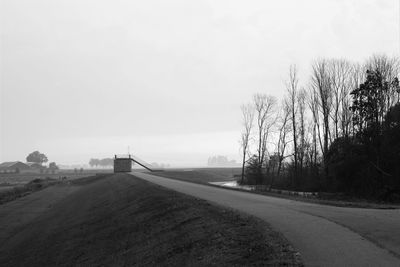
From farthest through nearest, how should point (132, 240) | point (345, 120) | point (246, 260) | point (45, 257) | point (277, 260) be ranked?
point (345, 120), point (45, 257), point (132, 240), point (246, 260), point (277, 260)

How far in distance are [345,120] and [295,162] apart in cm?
1005

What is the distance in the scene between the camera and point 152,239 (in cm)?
1653

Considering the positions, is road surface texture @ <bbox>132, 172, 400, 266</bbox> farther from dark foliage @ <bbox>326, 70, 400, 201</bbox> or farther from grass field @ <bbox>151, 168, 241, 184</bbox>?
grass field @ <bbox>151, 168, 241, 184</bbox>

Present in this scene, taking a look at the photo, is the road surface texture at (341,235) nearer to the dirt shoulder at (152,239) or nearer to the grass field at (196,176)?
the dirt shoulder at (152,239)

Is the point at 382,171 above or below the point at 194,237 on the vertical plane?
above

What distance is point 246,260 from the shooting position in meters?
9.73

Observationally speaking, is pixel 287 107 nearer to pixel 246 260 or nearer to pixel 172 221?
pixel 172 221

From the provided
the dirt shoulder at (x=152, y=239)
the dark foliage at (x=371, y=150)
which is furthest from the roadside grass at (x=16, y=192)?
the dark foliage at (x=371, y=150)

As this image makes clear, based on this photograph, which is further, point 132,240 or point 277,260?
point 132,240

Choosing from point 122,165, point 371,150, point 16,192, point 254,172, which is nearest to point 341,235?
point 371,150

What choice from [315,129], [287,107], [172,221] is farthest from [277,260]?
[287,107]

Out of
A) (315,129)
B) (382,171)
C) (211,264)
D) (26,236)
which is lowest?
(26,236)

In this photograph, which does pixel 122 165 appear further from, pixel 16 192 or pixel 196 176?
pixel 16 192

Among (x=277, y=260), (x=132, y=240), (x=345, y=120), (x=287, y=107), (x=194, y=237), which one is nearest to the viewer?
(x=277, y=260)
